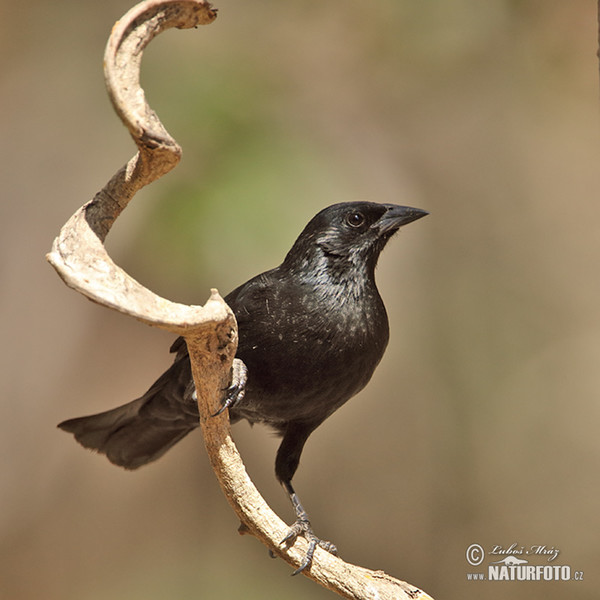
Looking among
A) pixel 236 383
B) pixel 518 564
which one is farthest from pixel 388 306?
pixel 236 383

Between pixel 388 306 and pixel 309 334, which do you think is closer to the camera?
pixel 309 334

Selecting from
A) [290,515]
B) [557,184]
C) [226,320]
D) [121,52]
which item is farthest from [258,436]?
[121,52]

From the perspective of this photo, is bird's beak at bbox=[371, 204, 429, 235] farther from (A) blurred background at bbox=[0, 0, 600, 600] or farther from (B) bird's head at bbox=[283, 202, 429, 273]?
(A) blurred background at bbox=[0, 0, 600, 600]

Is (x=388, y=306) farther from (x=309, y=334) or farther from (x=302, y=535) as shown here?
(x=302, y=535)

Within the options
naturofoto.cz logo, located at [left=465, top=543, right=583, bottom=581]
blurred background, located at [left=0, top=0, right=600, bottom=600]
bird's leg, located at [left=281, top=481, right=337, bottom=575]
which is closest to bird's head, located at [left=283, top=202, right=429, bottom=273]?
bird's leg, located at [left=281, top=481, right=337, bottom=575]

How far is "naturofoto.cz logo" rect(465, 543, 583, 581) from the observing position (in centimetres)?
516

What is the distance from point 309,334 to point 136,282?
1.12 meters

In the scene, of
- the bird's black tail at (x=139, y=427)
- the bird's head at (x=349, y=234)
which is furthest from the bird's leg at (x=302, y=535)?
the bird's head at (x=349, y=234)

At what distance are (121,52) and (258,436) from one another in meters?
4.53

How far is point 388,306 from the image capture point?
6129 mm

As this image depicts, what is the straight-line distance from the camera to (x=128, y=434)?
3742 mm

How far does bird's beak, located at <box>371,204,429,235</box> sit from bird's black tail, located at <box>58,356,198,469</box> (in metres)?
1.16

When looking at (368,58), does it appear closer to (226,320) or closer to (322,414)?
(322,414)

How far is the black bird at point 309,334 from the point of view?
289 cm
